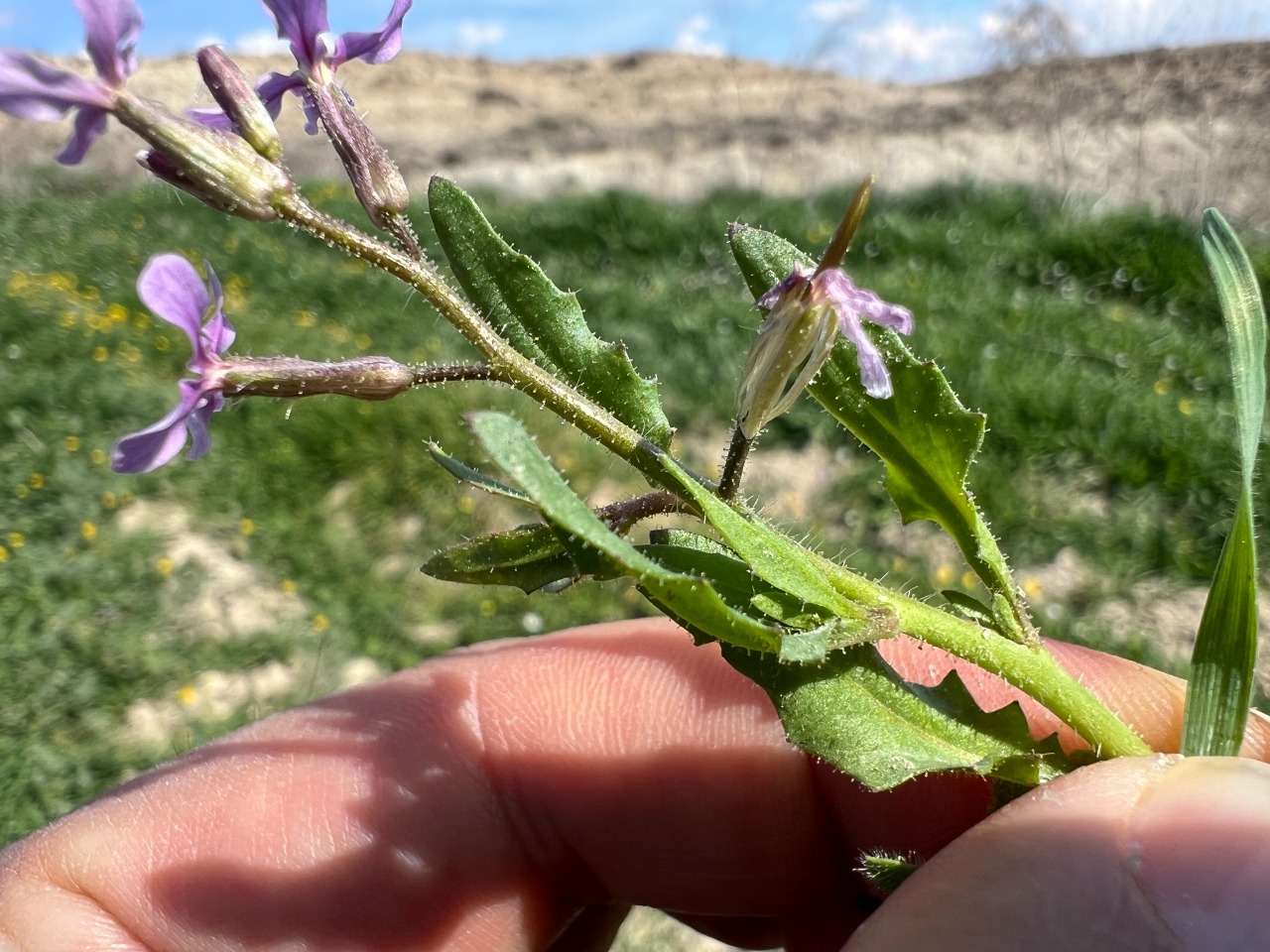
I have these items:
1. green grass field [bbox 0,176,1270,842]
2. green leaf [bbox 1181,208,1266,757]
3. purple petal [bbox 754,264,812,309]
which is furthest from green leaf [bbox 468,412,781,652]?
green grass field [bbox 0,176,1270,842]

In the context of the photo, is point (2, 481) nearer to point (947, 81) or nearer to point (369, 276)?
point (369, 276)

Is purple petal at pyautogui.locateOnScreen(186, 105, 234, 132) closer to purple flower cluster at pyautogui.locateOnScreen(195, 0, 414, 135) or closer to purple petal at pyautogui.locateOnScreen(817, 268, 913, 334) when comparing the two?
purple flower cluster at pyautogui.locateOnScreen(195, 0, 414, 135)

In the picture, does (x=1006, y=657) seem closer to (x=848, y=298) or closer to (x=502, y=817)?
(x=848, y=298)

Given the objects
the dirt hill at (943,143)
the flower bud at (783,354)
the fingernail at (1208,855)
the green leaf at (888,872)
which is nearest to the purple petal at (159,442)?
the flower bud at (783,354)

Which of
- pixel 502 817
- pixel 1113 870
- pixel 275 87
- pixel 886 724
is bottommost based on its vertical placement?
pixel 502 817

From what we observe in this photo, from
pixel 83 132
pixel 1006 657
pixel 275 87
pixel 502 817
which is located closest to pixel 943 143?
pixel 502 817

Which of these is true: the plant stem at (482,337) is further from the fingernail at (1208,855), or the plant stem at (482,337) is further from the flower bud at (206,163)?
the fingernail at (1208,855)
